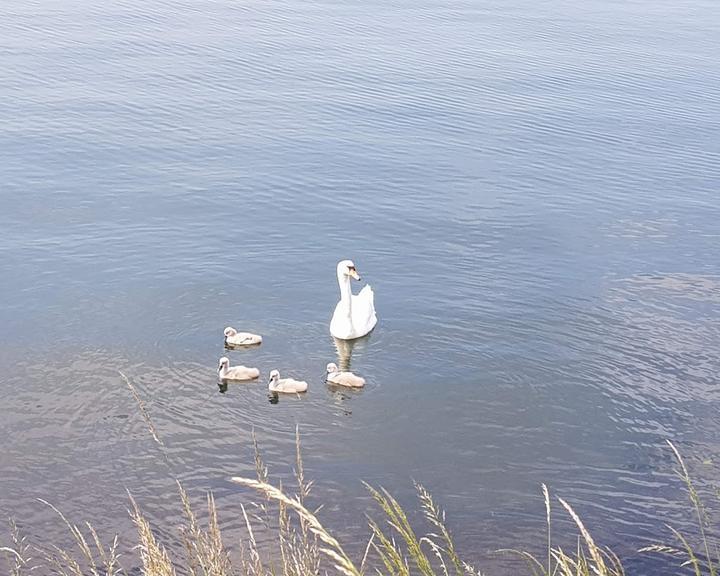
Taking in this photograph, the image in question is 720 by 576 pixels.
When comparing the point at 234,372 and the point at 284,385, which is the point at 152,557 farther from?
the point at 234,372

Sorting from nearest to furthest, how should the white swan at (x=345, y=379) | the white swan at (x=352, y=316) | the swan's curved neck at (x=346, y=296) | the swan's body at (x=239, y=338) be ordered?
the white swan at (x=345, y=379) < the swan's body at (x=239, y=338) < the white swan at (x=352, y=316) < the swan's curved neck at (x=346, y=296)

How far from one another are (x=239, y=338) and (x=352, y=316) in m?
2.53

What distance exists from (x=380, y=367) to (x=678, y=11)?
57805 mm

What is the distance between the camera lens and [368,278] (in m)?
26.3

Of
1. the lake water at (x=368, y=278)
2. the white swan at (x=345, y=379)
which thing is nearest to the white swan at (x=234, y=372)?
the lake water at (x=368, y=278)

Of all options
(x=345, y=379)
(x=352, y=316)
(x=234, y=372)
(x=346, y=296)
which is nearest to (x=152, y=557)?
(x=345, y=379)

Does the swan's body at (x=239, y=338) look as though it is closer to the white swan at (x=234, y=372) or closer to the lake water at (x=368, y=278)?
the lake water at (x=368, y=278)

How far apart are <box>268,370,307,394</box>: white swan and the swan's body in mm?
1913

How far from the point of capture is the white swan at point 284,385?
1988cm

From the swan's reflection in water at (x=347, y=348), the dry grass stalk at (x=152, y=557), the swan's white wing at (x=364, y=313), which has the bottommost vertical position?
the swan's reflection in water at (x=347, y=348)

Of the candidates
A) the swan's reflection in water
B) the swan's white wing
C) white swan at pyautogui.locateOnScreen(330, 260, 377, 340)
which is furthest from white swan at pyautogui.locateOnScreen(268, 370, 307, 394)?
the swan's white wing

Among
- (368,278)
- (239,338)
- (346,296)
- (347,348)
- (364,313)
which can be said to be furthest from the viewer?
(368,278)

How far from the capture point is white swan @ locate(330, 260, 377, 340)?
2234cm

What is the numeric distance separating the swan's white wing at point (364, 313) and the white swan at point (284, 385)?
2.76 m
